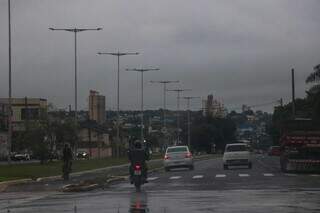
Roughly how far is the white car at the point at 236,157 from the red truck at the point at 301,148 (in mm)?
8369

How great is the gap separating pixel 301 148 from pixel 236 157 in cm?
1030

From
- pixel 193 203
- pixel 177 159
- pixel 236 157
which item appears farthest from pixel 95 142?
pixel 193 203

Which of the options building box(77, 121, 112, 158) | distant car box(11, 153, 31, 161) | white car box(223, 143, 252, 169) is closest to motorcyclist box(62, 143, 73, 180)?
white car box(223, 143, 252, 169)

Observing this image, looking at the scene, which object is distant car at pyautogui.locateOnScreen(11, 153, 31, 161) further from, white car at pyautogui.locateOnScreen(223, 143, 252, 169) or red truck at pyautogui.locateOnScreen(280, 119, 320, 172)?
red truck at pyautogui.locateOnScreen(280, 119, 320, 172)

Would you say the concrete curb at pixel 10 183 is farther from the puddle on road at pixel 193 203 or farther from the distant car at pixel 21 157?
the distant car at pixel 21 157

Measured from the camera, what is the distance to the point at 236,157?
171ft

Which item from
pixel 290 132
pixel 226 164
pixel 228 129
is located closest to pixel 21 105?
pixel 228 129

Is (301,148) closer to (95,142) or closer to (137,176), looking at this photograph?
(137,176)

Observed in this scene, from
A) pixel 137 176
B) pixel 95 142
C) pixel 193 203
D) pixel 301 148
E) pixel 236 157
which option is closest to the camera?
pixel 193 203

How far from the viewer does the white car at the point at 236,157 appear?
→ 5191 centimetres

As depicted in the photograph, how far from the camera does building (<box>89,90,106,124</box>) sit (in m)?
177

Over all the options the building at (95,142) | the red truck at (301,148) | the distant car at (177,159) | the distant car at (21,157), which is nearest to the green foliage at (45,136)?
the distant car at (177,159)

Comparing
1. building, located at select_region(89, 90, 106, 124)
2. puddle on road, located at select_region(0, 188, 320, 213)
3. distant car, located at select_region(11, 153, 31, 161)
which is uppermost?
building, located at select_region(89, 90, 106, 124)

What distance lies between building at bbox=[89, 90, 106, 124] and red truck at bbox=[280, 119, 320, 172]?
13023 centimetres
